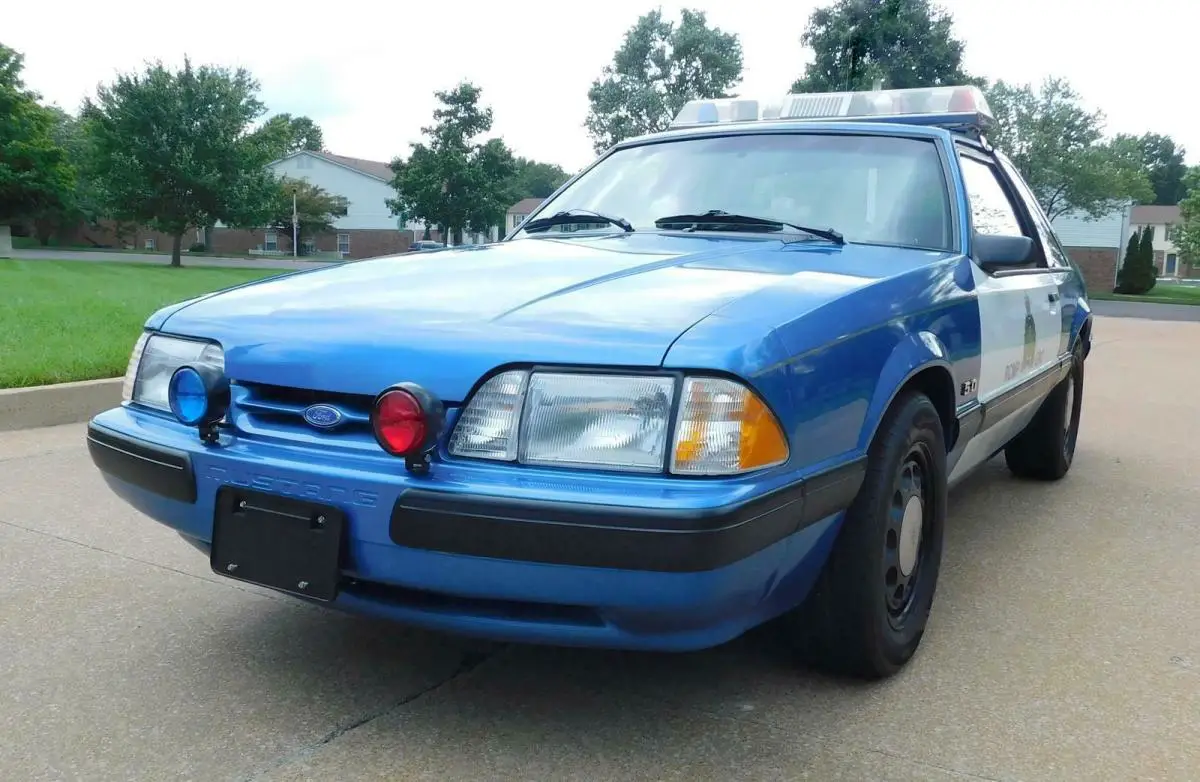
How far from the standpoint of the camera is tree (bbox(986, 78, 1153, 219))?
42.5 m

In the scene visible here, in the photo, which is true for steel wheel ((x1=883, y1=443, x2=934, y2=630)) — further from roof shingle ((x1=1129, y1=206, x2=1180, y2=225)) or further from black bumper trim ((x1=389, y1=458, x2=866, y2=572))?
roof shingle ((x1=1129, y1=206, x2=1180, y2=225))

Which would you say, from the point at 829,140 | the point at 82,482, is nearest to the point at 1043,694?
the point at 829,140

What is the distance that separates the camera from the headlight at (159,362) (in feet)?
7.86

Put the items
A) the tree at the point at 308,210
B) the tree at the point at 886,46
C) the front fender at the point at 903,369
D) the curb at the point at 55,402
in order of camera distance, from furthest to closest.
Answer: the tree at the point at 308,210 < the tree at the point at 886,46 < the curb at the point at 55,402 < the front fender at the point at 903,369

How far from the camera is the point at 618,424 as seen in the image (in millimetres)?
1956

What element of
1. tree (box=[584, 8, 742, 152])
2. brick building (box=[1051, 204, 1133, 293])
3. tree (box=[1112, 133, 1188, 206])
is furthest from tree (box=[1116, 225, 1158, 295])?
tree (box=[1112, 133, 1188, 206])

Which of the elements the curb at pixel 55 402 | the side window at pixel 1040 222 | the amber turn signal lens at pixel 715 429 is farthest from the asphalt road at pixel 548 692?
the curb at pixel 55 402

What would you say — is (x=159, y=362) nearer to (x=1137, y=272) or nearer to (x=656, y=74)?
(x=1137, y=272)

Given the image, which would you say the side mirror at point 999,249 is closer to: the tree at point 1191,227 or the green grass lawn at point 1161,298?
the green grass lawn at point 1161,298

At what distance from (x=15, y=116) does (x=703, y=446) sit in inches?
1638

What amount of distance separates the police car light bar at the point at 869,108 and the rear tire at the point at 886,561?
6.49 ft

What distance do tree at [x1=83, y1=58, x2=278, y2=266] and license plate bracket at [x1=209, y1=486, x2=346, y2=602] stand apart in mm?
31907

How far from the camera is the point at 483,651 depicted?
270 centimetres

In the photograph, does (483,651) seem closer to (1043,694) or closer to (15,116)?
(1043,694)
